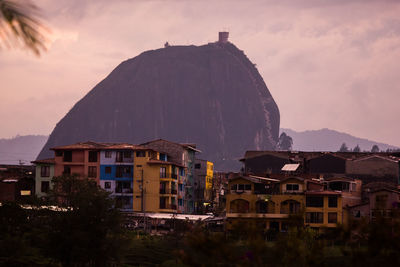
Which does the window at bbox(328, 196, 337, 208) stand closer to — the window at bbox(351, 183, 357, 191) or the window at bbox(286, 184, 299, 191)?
the window at bbox(286, 184, 299, 191)

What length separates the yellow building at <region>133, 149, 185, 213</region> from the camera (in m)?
112

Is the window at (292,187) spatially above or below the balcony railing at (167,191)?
above

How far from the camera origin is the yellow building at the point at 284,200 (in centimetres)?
9381

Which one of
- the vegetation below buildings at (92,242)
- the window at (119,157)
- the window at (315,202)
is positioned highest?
the window at (119,157)

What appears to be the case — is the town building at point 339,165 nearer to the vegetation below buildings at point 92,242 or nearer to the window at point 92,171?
the window at point 92,171

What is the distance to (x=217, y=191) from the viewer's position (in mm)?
160875

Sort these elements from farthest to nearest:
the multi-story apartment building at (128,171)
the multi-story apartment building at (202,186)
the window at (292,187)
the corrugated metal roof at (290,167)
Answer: the multi-story apartment building at (202,186)
the multi-story apartment building at (128,171)
the corrugated metal roof at (290,167)
the window at (292,187)

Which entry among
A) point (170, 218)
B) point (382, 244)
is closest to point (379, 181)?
point (170, 218)

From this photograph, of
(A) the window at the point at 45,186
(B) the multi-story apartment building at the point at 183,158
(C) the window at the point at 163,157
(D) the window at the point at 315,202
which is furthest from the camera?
(B) the multi-story apartment building at the point at 183,158

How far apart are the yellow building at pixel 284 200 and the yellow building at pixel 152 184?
51.7ft

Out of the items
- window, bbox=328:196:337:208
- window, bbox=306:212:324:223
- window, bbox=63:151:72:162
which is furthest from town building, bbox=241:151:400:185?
window, bbox=63:151:72:162

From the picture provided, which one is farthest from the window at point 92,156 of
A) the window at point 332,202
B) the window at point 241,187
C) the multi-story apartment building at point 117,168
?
the window at point 332,202

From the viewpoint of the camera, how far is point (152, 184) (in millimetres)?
112688

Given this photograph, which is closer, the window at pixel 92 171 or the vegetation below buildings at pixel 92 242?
the vegetation below buildings at pixel 92 242
